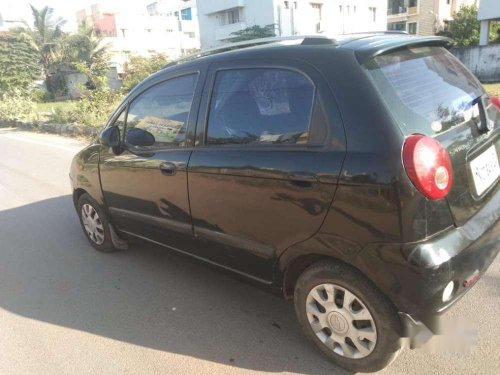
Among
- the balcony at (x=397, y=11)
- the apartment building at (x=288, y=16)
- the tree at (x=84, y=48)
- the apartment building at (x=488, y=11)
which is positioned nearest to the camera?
the apartment building at (x=488, y=11)

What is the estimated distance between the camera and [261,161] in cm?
246

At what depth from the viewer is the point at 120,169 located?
3590 mm

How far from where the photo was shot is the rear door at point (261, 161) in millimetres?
2238

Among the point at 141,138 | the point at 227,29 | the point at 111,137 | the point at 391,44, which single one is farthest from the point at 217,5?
the point at 391,44

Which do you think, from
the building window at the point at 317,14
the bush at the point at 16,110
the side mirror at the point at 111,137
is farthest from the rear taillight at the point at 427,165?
the building window at the point at 317,14

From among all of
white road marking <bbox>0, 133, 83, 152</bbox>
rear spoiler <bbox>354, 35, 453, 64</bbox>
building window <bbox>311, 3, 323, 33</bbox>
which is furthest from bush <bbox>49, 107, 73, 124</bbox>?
building window <bbox>311, 3, 323, 33</bbox>

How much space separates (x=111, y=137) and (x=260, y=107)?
1549 mm

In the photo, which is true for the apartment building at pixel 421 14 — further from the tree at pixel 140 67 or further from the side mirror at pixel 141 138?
the side mirror at pixel 141 138

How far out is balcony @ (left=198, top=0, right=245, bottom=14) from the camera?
4100 cm

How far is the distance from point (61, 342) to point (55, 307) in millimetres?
520

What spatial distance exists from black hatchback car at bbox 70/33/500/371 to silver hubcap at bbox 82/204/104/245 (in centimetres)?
144

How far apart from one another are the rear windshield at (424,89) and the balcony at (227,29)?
41.4 m

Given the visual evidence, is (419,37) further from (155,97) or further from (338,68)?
(155,97)

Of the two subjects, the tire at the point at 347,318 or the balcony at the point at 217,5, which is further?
the balcony at the point at 217,5
